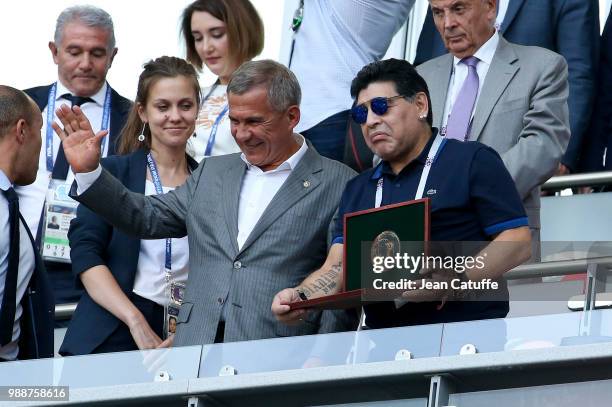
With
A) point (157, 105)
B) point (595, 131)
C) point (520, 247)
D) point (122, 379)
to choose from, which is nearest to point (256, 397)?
point (122, 379)

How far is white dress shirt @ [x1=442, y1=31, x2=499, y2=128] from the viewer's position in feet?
23.7

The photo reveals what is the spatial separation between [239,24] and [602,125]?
1978 mm

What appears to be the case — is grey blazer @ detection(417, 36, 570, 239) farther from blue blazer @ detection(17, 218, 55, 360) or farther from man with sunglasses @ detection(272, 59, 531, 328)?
blue blazer @ detection(17, 218, 55, 360)

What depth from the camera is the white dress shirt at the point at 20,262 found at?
6.55 m

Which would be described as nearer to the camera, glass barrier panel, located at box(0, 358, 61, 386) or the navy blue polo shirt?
the navy blue polo shirt

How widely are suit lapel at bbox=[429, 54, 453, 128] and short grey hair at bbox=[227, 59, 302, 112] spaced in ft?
2.39

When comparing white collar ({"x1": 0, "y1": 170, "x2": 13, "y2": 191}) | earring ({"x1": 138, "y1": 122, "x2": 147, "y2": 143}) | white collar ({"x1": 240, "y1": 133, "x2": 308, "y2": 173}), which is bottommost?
white collar ({"x1": 0, "y1": 170, "x2": 13, "y2": 191})

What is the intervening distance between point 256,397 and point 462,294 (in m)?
0.86

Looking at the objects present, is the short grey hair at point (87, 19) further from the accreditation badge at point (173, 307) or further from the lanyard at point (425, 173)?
the lanyard at point (425, 173)

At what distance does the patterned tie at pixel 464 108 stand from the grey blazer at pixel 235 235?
605 mm

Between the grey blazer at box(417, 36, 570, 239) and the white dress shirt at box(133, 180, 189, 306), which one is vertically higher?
the grey blazer at box(417, 36, 570, 239)

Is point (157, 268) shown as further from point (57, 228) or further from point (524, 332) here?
point (524, 332)

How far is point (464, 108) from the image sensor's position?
714 centimetres

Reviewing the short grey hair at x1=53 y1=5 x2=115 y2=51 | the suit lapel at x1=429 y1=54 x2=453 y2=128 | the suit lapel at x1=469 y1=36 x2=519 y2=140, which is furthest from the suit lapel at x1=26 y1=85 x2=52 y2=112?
the suit lapel at x1=469 y1=36 x2=519 y2=140
